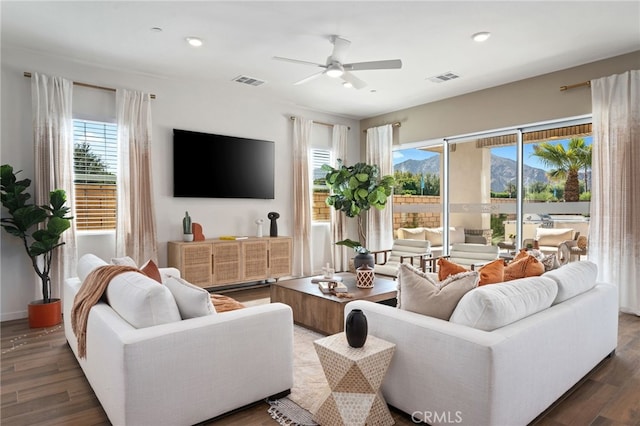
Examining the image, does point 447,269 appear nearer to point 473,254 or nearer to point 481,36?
point 481,36

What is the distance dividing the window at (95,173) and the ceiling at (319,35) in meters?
0.80

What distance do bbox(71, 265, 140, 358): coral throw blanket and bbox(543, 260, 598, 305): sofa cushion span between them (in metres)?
2.70

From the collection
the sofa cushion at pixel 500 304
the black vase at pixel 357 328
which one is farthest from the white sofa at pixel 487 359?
the black vase at pixel 357 328

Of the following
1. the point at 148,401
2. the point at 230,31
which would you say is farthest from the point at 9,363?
the point at 230,31

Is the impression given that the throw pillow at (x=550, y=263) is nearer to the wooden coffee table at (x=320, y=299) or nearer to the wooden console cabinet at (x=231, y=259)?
the wooden coffee table at (x=320, y=299)

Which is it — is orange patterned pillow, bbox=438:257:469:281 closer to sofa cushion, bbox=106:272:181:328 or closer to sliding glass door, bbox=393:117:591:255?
sofa cushion, bbox=106:272:181:328

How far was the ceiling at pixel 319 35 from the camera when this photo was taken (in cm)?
331

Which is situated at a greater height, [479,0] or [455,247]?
[479,0]

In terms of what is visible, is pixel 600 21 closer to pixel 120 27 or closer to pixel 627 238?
pixel 627 238

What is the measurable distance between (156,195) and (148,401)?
369 centimetres

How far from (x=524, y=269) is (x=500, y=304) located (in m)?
0.93

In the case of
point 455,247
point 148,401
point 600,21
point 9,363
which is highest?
point 600,21

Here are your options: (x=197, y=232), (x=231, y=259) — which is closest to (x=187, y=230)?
(x=197, y=232)

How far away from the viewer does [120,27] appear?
365 centimetres
